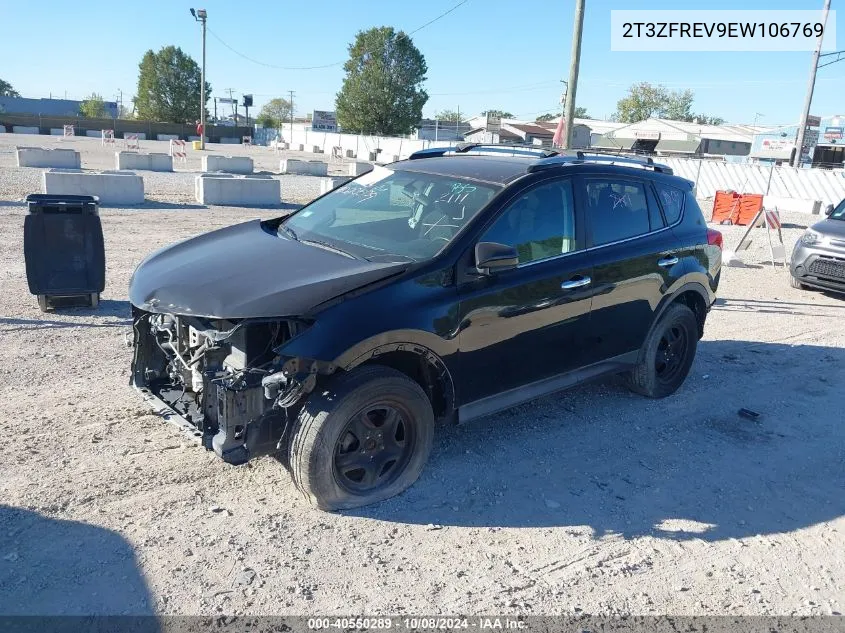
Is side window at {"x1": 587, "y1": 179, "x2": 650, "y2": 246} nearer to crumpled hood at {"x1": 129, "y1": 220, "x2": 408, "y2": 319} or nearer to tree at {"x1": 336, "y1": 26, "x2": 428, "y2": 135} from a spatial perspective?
crumpled hood at {"x1": 129, "y1": 220, "x2": 408, "y2": 319}

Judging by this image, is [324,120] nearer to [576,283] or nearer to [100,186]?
[100,186]

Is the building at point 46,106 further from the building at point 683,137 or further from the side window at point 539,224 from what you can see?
the side window at point 539,224

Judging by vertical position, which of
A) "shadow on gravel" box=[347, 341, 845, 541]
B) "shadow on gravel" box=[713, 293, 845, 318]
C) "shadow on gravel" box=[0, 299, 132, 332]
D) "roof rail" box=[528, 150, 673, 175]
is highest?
"roof rail" box=[528, 150, 673, 175]

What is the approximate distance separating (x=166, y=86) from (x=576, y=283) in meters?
88.3

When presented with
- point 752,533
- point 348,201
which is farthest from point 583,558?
point 348,201

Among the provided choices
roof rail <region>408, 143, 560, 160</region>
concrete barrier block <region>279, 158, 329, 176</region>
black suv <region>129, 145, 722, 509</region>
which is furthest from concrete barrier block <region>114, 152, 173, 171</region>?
black suv <region>129, 145, 722, 509</region>

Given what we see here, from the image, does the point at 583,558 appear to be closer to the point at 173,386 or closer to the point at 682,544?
the point at 682,544

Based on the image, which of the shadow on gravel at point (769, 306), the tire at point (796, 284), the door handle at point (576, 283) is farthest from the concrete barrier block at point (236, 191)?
the door handle at point (576, 283)

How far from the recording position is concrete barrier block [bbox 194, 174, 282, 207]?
53.2ft

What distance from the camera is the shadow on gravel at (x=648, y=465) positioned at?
152 inches

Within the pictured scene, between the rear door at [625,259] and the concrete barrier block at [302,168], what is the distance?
2489cm

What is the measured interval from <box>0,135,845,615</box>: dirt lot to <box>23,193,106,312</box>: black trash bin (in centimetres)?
106

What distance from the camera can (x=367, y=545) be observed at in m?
3.45

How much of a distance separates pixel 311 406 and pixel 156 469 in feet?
3.98
